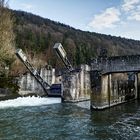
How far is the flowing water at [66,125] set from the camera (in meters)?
16.8

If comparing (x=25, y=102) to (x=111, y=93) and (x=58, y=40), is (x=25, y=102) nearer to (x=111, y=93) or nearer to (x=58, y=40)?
(x=111, y=93)

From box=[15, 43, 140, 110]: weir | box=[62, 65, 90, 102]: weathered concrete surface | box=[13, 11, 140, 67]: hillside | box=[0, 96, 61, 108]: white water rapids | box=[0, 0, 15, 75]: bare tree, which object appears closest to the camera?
box=[15, 43, 140, 110]: weir

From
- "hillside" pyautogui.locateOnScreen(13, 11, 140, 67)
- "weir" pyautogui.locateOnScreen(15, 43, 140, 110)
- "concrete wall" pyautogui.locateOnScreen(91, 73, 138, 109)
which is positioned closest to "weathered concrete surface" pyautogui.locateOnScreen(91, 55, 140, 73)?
"weir" pyautogui.locateOnScreen(15, 43, 140, 110)

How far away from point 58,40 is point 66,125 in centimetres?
8921

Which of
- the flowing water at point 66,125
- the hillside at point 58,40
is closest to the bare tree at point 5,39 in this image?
the flowing water at point 66,125

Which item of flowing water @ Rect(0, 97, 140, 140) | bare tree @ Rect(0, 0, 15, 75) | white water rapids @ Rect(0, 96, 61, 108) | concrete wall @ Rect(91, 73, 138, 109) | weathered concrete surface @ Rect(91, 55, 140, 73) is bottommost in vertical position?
flowing water @ Rect(0, 97, 140, 140)

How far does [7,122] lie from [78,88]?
14.8 meters

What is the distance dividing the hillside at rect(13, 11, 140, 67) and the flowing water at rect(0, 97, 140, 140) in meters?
40.0

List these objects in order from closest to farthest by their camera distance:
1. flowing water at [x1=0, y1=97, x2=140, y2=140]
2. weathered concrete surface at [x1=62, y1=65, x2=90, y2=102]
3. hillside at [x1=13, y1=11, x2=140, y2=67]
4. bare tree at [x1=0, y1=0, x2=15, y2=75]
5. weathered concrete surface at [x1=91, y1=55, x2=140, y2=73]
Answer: flowing water at [x1=0, y1=97, x2=140, y2=140], weathered concrete surface at [x1=91, y1=55, x2=140, y2=73], weathered concrete surface at [x1=62, y1=65, x2=90, y2=102], bare tree at [x1=0, y1=0, x2=15, y2=75], hillside at [x1=13, y1=11, x2=140, y2=67]

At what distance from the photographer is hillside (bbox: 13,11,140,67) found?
81125mm

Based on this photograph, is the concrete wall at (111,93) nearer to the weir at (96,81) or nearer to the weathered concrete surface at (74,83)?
the weir at (96,81)

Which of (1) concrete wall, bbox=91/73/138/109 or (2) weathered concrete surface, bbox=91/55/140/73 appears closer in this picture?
(2) weathered concrete surface, bbox=91/55/140/73

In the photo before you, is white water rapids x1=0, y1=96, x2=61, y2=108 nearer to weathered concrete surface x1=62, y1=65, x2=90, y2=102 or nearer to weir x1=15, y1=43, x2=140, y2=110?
weathered concrete surface x1=62, y1=65, x2=90, y2=102

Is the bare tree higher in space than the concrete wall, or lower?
higher
